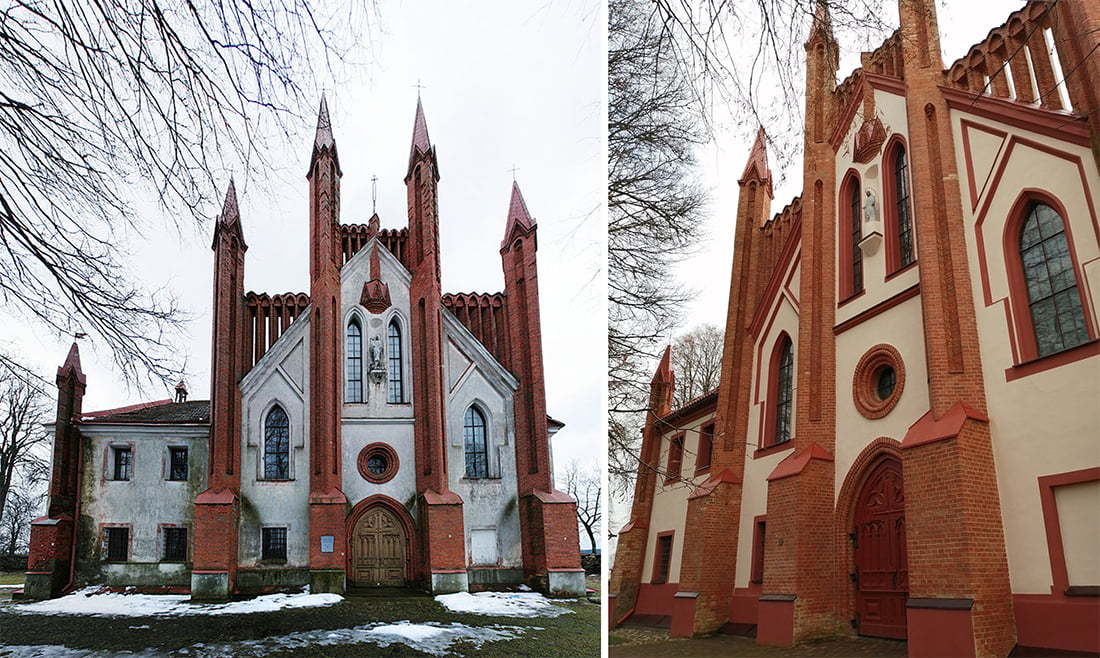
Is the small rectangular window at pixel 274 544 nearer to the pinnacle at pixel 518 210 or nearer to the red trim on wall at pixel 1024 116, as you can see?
the pinnacle at pixel 518 210

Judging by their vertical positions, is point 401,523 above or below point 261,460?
below

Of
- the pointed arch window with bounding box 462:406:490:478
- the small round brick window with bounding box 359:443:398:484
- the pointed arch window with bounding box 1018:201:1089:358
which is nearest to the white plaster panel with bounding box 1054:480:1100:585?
Result: the pointed arch window with bounding box 1018:201:1089:358

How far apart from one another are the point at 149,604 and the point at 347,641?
6763 mm

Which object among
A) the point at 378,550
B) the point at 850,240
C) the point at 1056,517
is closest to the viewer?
the point at 1056,517

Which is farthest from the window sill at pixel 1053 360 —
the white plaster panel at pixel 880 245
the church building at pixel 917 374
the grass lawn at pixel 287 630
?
the grass lawn at pixel 287 630

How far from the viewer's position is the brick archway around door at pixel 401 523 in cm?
1862

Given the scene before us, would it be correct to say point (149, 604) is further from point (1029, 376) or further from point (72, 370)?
point (1029, 376)

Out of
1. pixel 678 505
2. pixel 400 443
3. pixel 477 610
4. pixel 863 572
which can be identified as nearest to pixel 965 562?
pixel 863 572

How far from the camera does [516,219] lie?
20766mm

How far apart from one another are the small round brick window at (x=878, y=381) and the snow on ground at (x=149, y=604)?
34.7 feet

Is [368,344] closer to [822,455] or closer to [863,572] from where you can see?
[822,455]

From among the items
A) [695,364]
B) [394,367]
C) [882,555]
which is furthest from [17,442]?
[695,364]

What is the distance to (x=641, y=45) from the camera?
6.39m

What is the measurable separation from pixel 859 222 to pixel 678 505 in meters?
7.87
